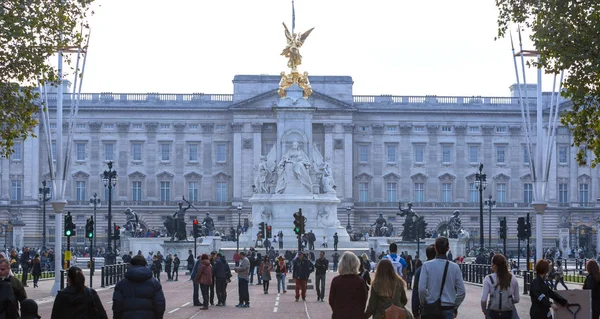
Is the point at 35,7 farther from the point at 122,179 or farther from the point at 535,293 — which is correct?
the point at 122,179

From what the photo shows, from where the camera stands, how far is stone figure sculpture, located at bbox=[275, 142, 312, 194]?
81000mm

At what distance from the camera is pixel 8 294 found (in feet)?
53.9

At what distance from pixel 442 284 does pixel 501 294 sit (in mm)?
965

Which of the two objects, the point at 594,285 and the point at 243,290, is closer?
the point at 594,285

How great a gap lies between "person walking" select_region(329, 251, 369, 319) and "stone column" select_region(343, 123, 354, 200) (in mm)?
108950

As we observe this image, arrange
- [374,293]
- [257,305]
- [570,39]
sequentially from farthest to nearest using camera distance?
[257,305]
[570,39]
[374,293]

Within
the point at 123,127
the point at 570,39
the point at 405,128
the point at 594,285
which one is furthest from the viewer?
the point at 405,128

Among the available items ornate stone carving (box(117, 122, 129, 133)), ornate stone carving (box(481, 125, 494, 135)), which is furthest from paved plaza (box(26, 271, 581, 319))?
ornate stone carving (box(481, 125, 494, 135))

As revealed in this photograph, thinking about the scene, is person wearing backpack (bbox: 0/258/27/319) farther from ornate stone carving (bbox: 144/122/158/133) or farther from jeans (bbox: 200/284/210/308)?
ornate stone carving (bbox: 144/122/158/133)

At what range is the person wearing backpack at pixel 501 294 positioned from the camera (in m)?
17.4

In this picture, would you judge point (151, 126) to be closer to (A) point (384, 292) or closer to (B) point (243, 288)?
(B) point (243, 288)

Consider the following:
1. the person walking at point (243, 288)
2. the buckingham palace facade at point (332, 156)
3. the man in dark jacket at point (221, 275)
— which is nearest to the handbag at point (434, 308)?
the person walking at point (243, 288)

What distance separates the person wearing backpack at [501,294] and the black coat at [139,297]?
4.64 metres

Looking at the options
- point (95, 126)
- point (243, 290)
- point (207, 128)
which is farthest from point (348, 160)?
point (243, 290)
